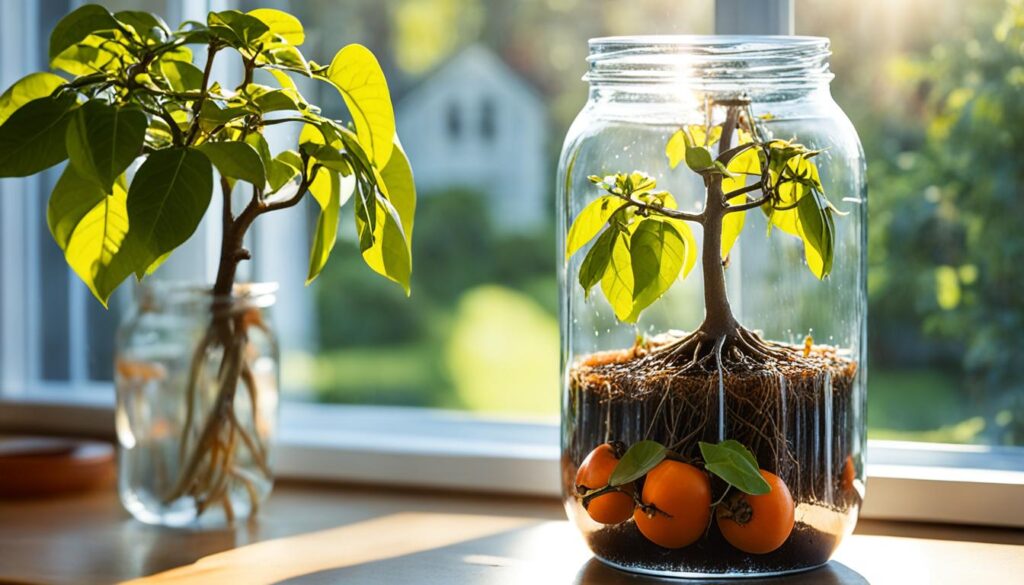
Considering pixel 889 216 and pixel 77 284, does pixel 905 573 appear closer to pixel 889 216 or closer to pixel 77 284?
pixel 889 216

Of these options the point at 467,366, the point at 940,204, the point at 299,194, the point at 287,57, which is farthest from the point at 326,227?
the point at 467,366

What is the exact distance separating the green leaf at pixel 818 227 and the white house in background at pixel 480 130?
0.83m

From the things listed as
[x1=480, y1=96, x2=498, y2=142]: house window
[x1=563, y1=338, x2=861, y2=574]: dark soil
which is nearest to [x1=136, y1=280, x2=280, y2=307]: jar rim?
[x1=563, y1=338, x2=861, y2=574]: dark soil

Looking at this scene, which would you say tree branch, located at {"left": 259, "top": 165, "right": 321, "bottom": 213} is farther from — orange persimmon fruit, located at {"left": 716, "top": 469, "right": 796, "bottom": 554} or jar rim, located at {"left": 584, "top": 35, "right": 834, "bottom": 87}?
orange persimmon fruit, located at {"left": 716, "top": 469, "right": 796, "bottom": 554}

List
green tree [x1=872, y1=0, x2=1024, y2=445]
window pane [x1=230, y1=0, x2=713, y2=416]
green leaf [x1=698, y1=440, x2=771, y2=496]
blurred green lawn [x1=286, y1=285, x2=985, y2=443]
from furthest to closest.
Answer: blurred green lawn [x1=286, y1=285, x2=985, y2=443], window pane [x1=230, y1=0, x2=713, y2=416], green tree [x1=872, y1=0, x2=1024, y2=445], green leaf [x1=698, y1=440, x2=771, y2=496]

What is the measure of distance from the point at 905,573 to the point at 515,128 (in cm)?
94

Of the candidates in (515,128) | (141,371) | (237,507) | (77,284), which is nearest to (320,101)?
(515,128)

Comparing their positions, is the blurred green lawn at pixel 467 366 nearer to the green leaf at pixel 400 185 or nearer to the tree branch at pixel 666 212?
the green leaf at pixel 400 185

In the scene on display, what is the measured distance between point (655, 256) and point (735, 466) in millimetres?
167

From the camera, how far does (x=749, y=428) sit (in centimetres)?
88

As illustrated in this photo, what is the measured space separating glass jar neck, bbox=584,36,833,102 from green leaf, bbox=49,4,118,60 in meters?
0.38

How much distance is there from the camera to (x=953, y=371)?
49.2 inches

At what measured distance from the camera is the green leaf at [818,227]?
0.87 meters

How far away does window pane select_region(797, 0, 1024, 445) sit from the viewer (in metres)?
1.18
